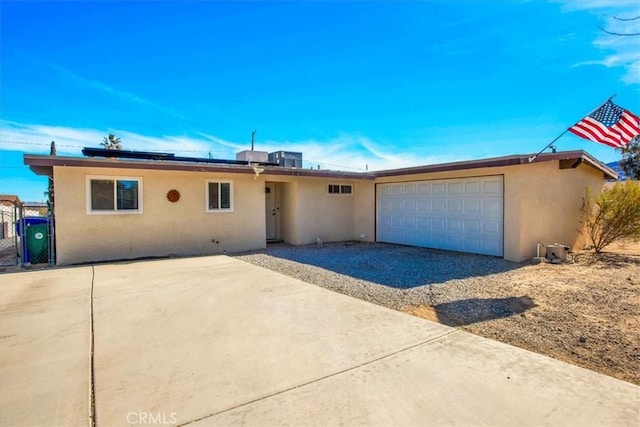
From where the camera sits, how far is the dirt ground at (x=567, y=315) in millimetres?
3523

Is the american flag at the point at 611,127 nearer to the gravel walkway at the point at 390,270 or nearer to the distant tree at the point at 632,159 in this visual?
the gravel walkway at the point at 390,270

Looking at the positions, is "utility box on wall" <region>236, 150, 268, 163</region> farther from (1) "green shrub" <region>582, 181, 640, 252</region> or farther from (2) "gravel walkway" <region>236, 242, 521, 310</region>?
(1) "green shrub" <region>582, 181, 640, 252</region>

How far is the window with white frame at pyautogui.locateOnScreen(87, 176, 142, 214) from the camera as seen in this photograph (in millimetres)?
9203

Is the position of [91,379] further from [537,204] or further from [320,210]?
[320,210]

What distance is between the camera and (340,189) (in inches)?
553

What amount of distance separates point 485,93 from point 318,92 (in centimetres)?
702

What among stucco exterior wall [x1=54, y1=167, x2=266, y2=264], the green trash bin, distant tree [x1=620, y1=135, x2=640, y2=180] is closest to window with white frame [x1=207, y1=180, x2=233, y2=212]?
stucco exterior wall [x1=54, y1=167, x2=266, y2=264]

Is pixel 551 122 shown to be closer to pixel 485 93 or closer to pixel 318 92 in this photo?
pixel 485 93

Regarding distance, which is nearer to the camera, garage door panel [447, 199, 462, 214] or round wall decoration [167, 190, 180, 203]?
round wall decoration [167, 190, 180, 203]

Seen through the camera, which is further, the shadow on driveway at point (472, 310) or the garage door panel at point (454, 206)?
the garage door panel at point (454, 206)

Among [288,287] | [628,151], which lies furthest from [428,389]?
[628,151]


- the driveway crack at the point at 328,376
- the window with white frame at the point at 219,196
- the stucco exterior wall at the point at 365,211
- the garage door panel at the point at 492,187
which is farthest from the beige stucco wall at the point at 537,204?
the window with white frame at the point at 219,196

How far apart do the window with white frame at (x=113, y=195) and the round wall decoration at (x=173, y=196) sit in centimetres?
79

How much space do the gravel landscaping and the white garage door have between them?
0.66 meters
